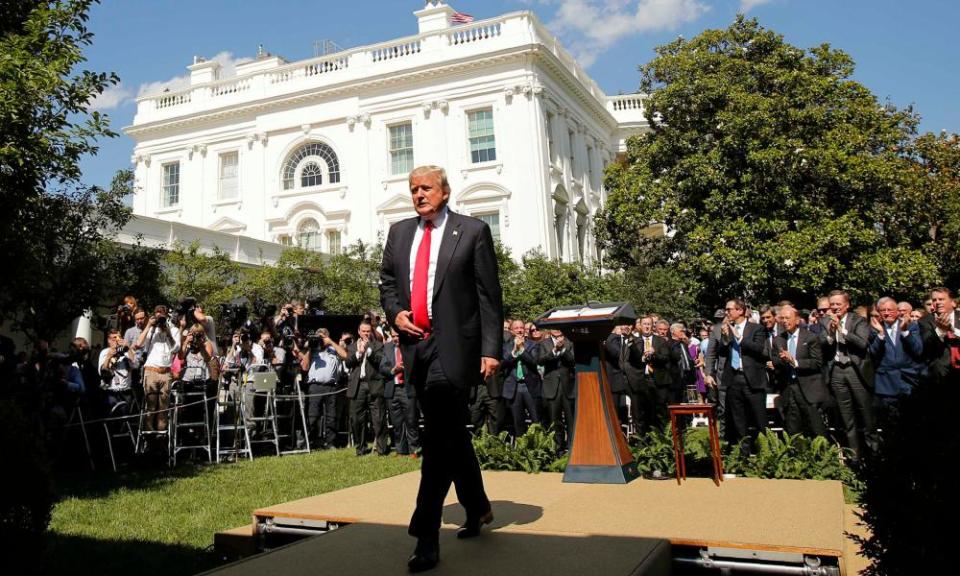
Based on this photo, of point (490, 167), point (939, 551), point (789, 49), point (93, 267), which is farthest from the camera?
point (490, 167)

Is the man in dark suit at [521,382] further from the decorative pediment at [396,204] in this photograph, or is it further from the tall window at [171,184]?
the tall window at [171,184]

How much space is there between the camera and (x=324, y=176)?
35719mm

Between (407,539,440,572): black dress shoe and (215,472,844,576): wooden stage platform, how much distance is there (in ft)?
0.30

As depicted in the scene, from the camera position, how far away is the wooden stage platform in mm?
4113

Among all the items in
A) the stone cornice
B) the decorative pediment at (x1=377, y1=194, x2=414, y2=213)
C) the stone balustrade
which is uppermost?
the stone balustrade

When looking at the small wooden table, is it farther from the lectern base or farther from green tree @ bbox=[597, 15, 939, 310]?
green tree @ bbox=[597, 15, 939, 310]

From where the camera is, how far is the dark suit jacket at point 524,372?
473 inches

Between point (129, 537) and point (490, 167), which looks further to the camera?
point (490, 167)

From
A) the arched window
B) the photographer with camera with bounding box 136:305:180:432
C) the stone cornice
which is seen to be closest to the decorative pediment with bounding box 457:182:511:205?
the stone cornice

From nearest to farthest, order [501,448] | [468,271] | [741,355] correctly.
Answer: [468,271] → [501,448] → [741,355]

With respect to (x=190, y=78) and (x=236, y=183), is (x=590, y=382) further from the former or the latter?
(x=190, y=78)

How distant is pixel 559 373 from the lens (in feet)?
37.8

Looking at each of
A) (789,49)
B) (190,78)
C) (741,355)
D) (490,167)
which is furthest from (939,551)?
(190,78)

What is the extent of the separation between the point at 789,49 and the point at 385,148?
59.0 ft
